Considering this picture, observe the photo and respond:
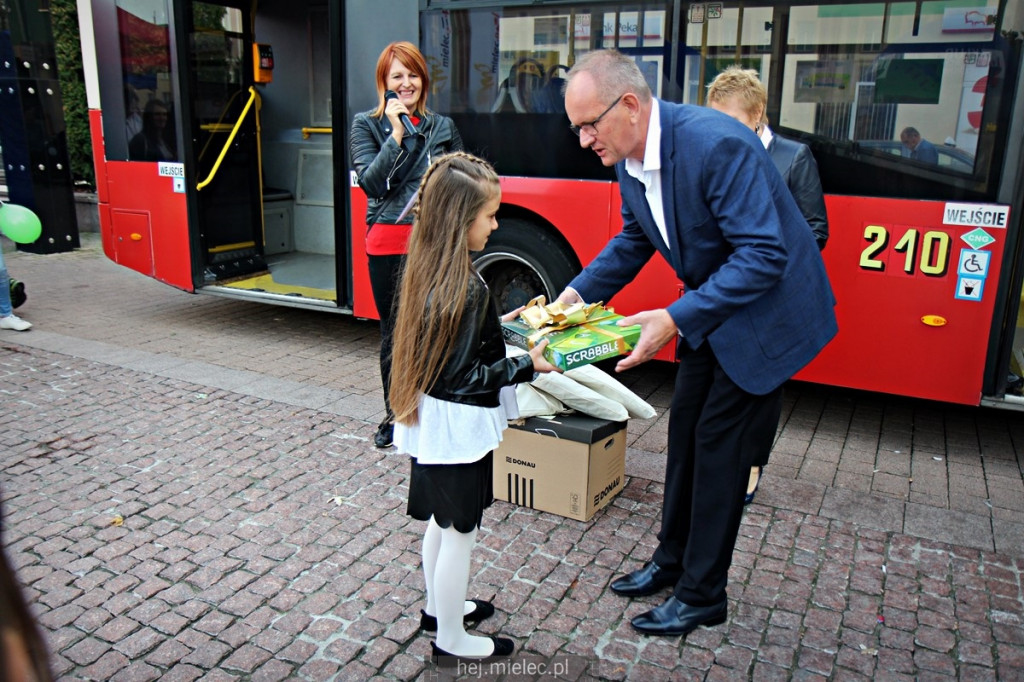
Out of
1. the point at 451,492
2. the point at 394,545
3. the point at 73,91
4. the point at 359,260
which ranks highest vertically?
the point at 73,91

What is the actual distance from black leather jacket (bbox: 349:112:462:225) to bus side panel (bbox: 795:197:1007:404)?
2225mm

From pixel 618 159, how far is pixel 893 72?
2527 millimetres

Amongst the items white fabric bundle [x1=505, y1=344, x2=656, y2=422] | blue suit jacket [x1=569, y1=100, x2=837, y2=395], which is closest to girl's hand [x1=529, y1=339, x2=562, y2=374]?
blue suit jacket [x1=569, y1=100, x2=837, y2=395]

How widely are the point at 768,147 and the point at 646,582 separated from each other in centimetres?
210

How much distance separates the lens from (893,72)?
4.38 m

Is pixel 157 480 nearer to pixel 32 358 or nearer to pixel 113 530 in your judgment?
pixel 113 530

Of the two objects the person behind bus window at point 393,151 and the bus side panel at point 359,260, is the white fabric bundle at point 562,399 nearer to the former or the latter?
the person behind bus window at point 393,151

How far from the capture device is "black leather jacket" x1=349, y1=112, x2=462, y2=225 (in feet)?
13.6

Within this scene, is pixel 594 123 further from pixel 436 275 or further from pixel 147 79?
pixel 147 79

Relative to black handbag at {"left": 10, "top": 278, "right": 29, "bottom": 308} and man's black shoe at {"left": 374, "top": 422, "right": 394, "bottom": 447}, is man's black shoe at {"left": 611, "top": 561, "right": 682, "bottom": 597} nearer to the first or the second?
man's black shoe at {"left": 374, "top": 422, "right": 394, "bottom": 447}

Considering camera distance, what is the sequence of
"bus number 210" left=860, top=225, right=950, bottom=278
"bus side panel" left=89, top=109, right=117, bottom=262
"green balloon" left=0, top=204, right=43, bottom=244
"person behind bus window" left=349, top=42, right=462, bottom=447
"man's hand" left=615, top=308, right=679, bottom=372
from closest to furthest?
"man's hand" left=615, top=308, right=679, bottom=372, "person behind bus window" left=349, top=42, right=462, bottom=447, "bus number 210" left=860, top=225, right=950, bottom=278, "green balloon" left=0, top=204, right=43, bottom=244, "bus side panel" left=89, top=109, right=117, bottom=262

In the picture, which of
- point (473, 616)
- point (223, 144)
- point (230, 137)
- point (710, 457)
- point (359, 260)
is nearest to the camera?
point (710, 457)

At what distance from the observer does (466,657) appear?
2715 mm

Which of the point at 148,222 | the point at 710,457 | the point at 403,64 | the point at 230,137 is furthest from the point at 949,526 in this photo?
the point at 148,222
